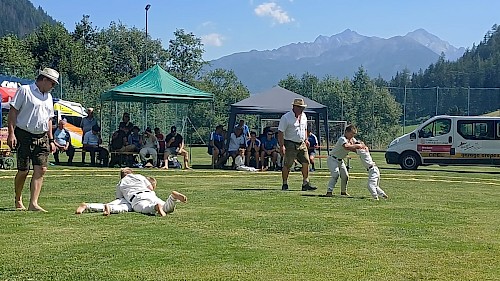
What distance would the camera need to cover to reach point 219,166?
22734 millimetres

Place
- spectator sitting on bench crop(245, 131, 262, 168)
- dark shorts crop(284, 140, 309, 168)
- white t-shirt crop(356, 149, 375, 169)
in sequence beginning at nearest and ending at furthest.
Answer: white t-shirt crop(356, 149, 375, 169), dark shorts crop(284, 140, 309, 168), spectator sitting on bench crop(245, 131, 262, 168)

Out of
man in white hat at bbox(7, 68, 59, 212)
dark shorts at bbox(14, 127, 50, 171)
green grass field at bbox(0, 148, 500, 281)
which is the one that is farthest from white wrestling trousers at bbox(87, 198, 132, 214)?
dark shorts at bbox(14, 127, 50, 171)

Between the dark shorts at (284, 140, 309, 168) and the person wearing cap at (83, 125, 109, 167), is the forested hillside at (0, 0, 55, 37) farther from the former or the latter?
the dark shorts at (284, 140, 309, 168)

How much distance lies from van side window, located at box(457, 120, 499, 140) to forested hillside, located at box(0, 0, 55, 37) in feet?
521

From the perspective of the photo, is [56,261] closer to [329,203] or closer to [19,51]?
[329,203]

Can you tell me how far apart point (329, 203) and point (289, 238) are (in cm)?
372

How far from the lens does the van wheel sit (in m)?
25.1

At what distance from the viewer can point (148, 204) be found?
31.8 ft

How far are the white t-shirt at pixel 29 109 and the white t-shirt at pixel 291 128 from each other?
18.2ft

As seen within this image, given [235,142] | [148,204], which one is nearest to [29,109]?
[148,204]

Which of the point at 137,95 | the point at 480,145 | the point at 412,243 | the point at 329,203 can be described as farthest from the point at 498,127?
the point at 412,243

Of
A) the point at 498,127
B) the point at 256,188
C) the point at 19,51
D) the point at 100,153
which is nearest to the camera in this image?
the point at 256,188

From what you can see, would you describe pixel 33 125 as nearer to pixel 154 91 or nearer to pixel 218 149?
pixel 154 91

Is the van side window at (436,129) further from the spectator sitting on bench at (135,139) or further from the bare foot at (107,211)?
the bare foot at (107,211)
